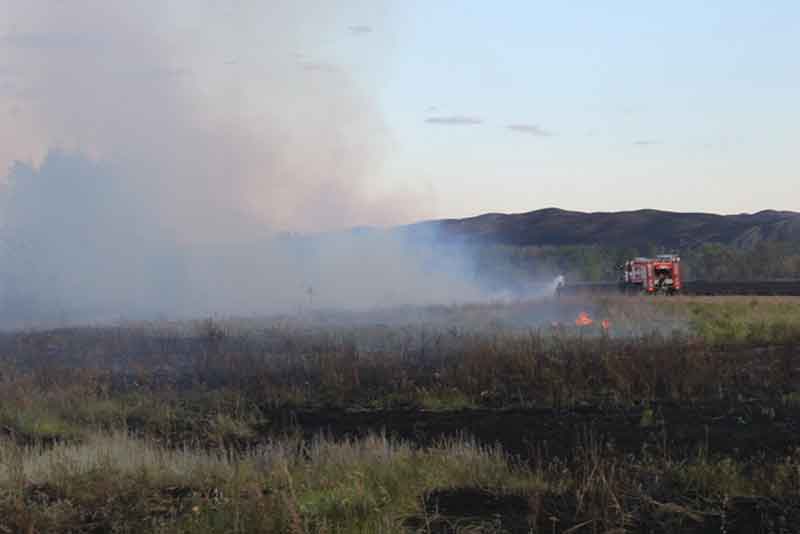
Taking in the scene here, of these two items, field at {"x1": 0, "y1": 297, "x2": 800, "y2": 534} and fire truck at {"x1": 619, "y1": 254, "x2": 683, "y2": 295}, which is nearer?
field at {"x1": 0, "y1": 297, "x2": 800, "y2": 534}

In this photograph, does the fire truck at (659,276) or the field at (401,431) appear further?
the fire truck at (659,276)

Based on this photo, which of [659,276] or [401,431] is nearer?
[401,431]

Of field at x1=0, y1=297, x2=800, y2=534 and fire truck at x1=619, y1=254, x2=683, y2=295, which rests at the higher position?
fire truck at x1=619, y1=254, x2=683, y2=295

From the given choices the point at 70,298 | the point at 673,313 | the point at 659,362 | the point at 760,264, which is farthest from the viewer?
the point at 760,264

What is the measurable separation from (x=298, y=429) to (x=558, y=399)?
534 cm

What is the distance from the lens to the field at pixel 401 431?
8.64 metres

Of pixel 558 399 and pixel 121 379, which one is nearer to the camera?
pixel 558 399

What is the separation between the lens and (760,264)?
319 ft

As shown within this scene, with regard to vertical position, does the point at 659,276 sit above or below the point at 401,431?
above

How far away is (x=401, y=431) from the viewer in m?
15.0

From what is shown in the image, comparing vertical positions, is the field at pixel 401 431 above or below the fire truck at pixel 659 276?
below

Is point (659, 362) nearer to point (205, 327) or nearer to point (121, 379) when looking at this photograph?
point (121, 379)

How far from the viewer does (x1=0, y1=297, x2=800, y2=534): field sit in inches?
340

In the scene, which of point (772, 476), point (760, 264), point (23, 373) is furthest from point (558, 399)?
point (760, 264)
